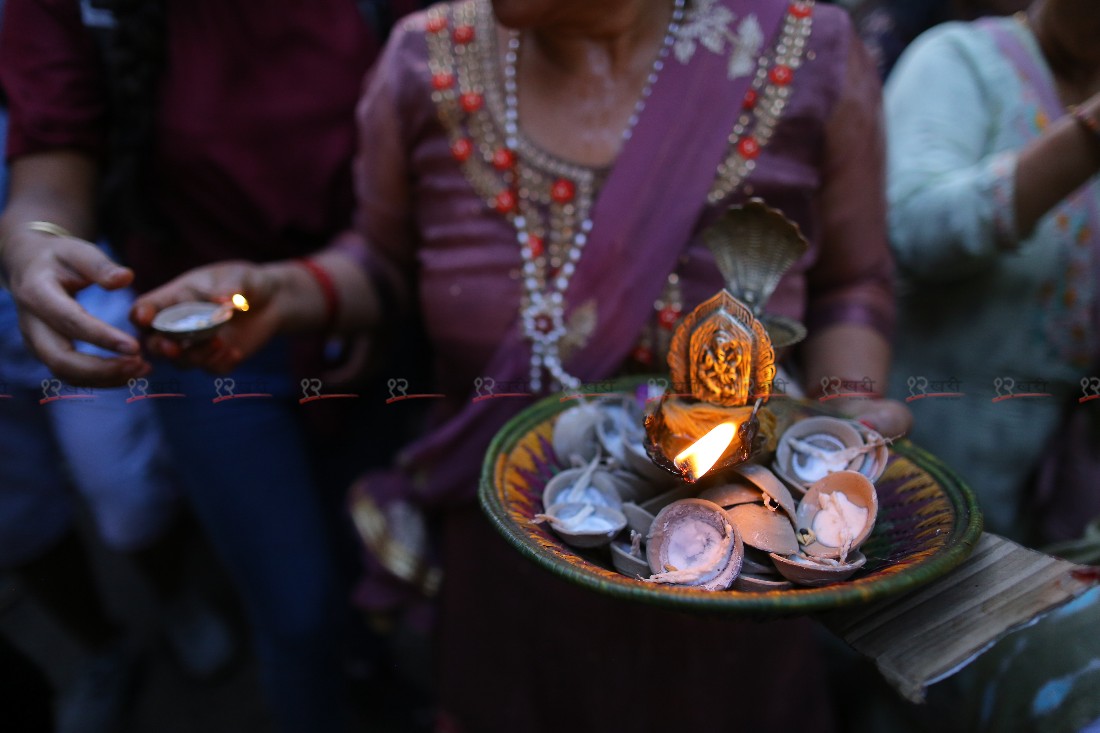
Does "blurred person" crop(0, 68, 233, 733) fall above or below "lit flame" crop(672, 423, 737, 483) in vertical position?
below

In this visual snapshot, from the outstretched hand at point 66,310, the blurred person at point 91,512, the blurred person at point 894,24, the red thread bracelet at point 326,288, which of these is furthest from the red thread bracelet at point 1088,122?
the blurred person at point 91,512

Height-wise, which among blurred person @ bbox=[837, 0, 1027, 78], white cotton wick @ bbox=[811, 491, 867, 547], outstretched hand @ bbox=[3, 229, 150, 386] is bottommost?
white cotton wick @ bbox=[811, 491, 867, 547]

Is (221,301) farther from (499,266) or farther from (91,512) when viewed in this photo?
(91,512)

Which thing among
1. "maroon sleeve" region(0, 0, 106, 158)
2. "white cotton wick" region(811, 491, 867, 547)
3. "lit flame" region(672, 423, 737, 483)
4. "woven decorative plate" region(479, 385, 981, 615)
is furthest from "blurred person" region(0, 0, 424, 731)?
"white cotton wick" region(811, 491, 867, 547)

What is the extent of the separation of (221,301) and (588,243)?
0.46m

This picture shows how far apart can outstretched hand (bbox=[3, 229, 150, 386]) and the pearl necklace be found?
0.46 m

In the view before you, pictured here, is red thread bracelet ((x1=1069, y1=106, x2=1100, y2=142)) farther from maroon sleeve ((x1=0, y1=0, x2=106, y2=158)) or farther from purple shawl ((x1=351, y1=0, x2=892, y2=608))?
maroon sleeve ((x1=0, y1=0, x2=106, y2=158))

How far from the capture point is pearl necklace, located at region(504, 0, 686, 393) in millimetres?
Answer: 939

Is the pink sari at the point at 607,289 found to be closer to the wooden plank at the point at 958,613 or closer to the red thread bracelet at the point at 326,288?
the red thread bracelet at the point at 326,288

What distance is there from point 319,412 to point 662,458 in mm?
901

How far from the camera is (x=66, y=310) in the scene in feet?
2.43

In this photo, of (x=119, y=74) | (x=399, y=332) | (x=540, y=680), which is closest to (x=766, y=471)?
(x=540, y=680)

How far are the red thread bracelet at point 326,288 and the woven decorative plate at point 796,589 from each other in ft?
1.37

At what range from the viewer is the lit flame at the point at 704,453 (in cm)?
61
